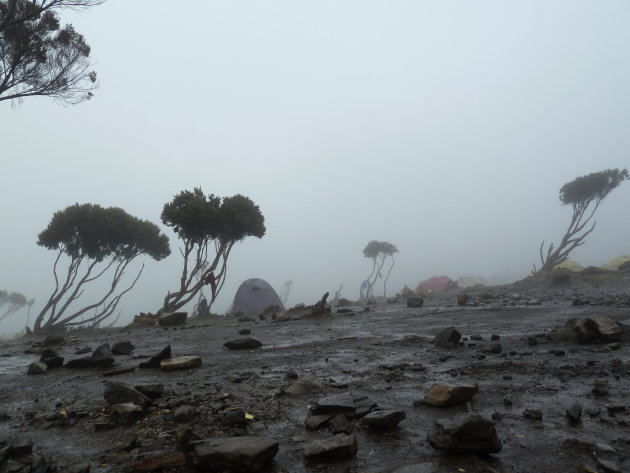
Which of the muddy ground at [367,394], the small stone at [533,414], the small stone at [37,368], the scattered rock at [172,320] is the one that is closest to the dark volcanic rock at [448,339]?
the muddy ground at [367,394]

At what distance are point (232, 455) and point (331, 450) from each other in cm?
66

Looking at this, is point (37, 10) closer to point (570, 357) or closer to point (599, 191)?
point (570, 357)

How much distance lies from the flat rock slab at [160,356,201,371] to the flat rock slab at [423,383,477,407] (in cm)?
369

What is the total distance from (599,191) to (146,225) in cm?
3493

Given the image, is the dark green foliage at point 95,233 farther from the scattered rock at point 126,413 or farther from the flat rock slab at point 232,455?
the flat rock slab at point 232,455

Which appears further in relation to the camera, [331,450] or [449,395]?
[449,395]

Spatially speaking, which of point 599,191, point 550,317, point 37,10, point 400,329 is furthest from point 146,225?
point 599,191

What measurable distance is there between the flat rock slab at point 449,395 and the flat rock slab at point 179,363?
145 inches

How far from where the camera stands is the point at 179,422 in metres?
3.15

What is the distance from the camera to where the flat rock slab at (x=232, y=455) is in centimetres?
231

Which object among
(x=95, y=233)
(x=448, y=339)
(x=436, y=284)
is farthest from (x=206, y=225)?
(x=436, y=284)

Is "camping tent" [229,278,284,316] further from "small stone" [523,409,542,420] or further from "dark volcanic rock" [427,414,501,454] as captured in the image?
"dark volcanic rock" [427,414,501,454]

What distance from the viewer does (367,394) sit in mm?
3875

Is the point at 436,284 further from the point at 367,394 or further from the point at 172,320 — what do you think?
the point at 367,394
